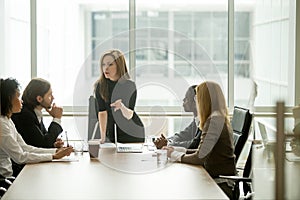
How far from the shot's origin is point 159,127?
17.2 ft

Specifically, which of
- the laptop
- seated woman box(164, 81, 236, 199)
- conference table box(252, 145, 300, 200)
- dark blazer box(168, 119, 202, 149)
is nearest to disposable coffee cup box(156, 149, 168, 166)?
seated woman box(164, 81, 236, 199)

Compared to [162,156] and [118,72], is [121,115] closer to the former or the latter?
[118,72]

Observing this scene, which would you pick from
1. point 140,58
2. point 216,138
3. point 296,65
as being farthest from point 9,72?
point 296,65

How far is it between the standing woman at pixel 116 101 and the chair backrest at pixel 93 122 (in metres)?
0.06

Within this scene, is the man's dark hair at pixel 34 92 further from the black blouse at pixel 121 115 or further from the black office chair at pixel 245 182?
the black office chair at pixel 245 182

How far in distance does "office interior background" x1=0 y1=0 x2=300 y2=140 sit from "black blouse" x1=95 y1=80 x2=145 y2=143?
3.37 feet

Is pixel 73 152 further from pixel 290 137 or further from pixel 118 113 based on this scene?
pixel 290 137

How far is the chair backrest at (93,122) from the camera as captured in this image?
4.64m

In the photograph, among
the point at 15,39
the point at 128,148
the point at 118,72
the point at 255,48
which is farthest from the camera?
the point at 255,48

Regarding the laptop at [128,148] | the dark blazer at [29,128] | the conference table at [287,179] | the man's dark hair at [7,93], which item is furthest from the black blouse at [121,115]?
the conference table at [287,179]

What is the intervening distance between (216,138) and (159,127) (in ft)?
5.22

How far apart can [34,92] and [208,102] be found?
4.20 ft

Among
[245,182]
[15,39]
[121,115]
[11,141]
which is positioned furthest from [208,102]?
[15,39]

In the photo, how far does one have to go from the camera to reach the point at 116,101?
475 centimetres
